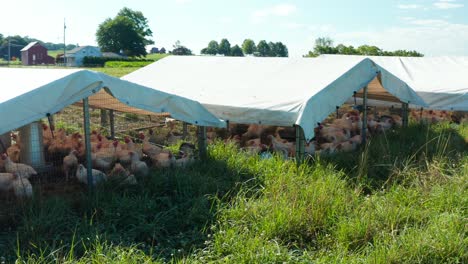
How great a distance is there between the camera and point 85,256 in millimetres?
4598

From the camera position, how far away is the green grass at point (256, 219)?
4.68m

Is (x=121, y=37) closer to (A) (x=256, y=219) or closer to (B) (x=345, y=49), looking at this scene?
(B) (x=345, y=49)

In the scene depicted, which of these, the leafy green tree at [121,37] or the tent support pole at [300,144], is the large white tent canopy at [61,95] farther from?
the leafy green tree at [121,37]

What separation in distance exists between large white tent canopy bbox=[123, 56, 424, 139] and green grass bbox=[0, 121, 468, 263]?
1.48 metres

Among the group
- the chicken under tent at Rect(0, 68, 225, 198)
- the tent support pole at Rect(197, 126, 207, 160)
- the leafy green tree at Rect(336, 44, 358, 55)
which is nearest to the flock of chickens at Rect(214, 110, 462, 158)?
the tent support pole at Rect(197, 126, 207, 160)

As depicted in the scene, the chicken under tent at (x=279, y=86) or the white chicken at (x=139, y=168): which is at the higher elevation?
the chicken under tent at (x=279, y=86)

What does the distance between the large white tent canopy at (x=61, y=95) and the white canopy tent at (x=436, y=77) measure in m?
4.46

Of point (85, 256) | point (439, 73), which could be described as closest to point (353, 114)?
point (439, 73)

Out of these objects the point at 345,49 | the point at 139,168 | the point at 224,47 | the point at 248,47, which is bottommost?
the point at 139,168

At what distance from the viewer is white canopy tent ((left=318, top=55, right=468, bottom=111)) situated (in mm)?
12039

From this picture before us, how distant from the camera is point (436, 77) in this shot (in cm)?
1357

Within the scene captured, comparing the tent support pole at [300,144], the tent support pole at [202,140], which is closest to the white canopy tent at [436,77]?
the tent support pole at [300,144]

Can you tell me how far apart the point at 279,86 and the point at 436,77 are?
5964 mm

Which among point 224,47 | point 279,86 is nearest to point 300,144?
point 279,86
